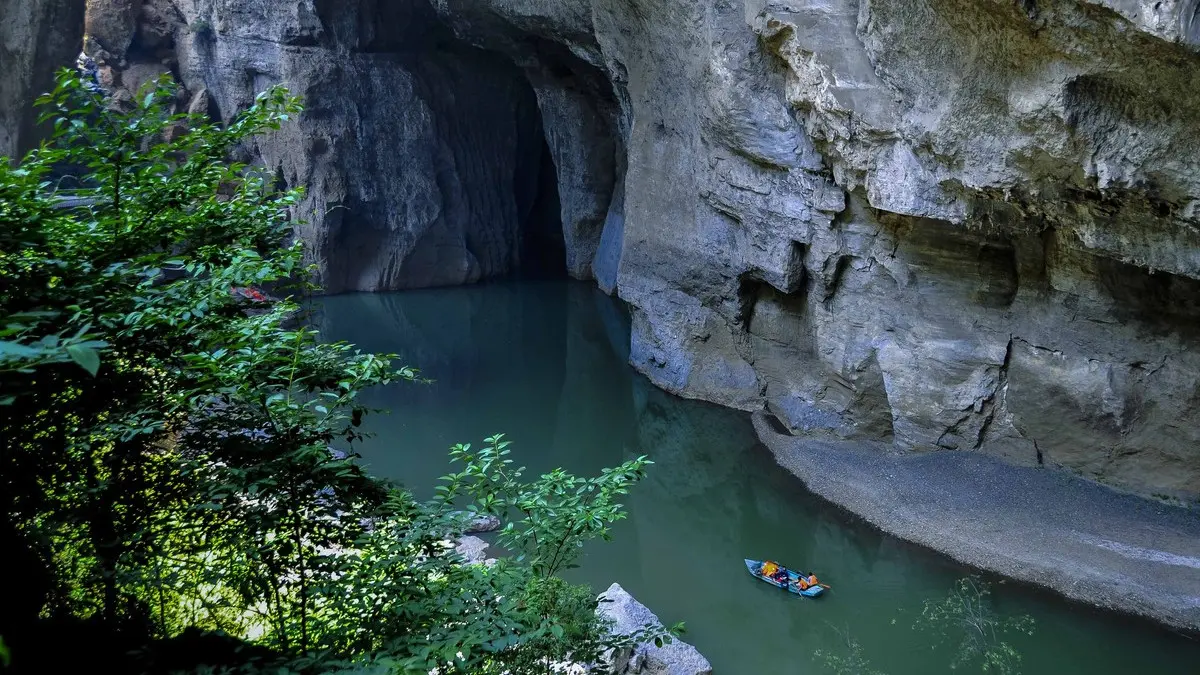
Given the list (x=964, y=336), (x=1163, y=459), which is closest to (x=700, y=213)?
(x=964, y=336)

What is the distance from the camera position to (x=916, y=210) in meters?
9.53

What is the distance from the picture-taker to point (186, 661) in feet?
11.5

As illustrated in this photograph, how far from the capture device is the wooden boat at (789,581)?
8461 mm

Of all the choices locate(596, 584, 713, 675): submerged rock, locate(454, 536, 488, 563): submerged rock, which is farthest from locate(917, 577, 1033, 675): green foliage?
locate(454, 536, 488, 563): submerged rock

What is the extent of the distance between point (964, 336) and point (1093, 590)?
10.6 ft

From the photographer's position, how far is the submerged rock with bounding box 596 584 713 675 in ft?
22.1

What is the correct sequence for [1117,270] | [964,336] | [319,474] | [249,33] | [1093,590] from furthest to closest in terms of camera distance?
[249,33]
[964,336]
[1117,270]
[1093,590]
[319,474]

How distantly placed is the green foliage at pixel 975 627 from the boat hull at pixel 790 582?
0.95 meters

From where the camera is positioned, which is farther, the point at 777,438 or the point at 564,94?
the point at 564,94

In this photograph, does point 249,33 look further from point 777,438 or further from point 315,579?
point 315,579

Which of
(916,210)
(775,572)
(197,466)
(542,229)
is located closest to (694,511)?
(775,572)

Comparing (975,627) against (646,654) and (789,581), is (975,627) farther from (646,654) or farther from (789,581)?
(646,654)

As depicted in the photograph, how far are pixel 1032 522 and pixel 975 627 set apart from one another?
5.78ft

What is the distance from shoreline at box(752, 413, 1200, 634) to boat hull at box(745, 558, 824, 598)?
1439 mm
